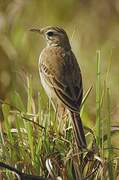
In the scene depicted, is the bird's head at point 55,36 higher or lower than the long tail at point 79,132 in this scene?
higher

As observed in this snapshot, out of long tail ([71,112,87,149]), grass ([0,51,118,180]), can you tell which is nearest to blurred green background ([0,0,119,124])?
long tail ([71,112,87,149])

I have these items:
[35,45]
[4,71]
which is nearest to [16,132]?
[4,71]

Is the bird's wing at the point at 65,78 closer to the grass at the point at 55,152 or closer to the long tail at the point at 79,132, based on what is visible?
the long tail at the point at 79,132

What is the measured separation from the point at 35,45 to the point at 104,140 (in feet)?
13.2

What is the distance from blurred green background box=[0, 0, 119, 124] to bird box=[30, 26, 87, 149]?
1.02 metres

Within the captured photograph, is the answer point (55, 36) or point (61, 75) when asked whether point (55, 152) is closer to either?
point (61, 75)

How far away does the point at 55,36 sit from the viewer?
5.92m

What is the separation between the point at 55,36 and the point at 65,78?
0.63 metres

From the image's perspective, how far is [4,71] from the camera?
7.73 meters

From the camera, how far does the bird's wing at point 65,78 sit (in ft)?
16.9

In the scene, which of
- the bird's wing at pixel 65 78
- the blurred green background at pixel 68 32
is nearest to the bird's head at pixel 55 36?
the bird's wing at pixel 65 78

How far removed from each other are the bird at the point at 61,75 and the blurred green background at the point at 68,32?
102 cm

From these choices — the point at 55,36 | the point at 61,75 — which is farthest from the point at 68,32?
the point at 61,75

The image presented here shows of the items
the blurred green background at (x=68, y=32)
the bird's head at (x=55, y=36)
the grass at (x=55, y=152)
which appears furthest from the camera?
the blurred green background at (x=68, y=32)
